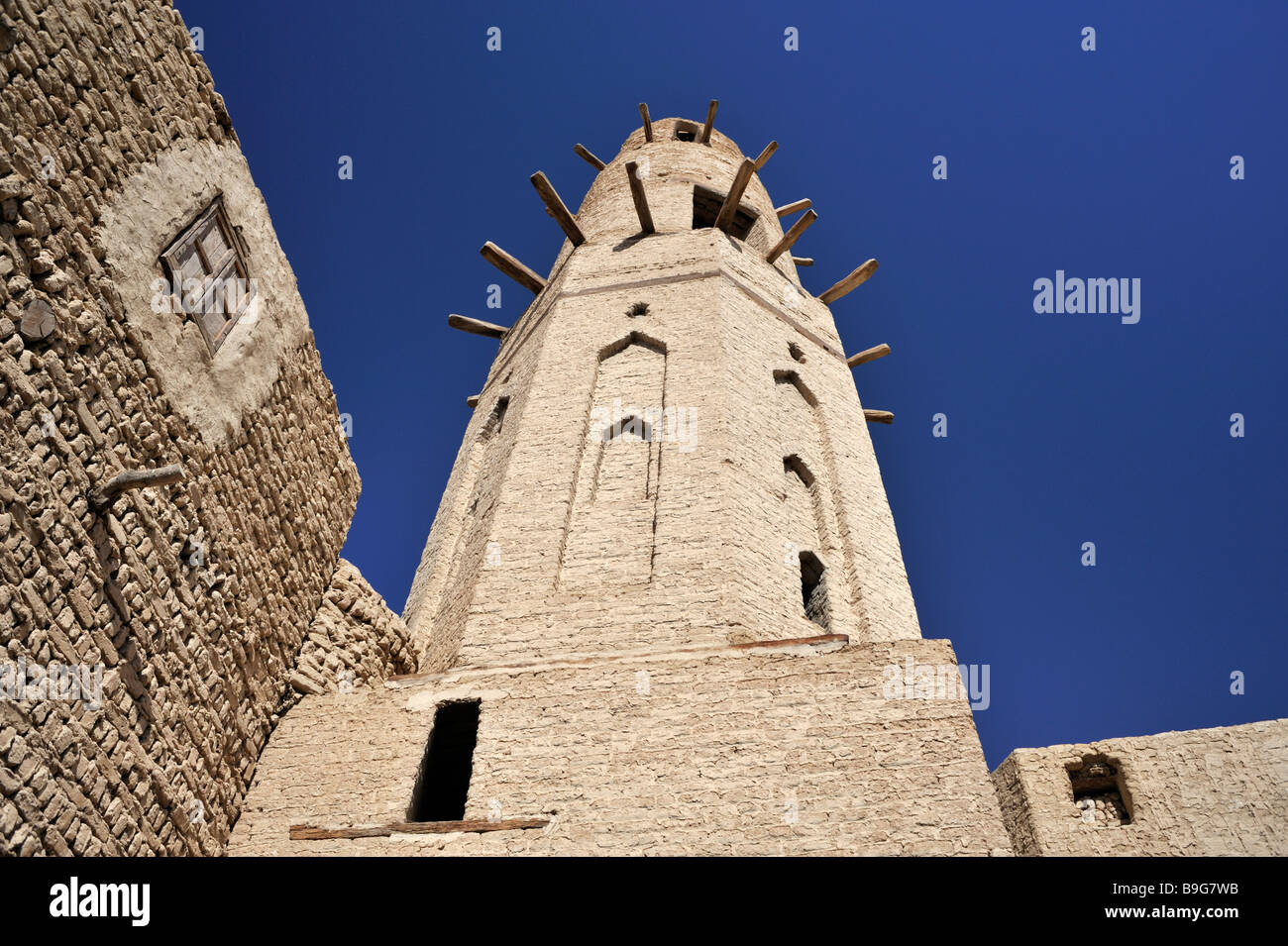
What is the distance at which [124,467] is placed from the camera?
577cm

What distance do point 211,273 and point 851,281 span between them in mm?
11441

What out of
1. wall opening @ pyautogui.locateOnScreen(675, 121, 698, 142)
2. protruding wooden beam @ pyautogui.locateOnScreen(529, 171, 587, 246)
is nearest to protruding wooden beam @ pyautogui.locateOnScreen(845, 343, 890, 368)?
protruding wooden beam @ pyautogui.locateOnScreen(529, 171, 587, 246)

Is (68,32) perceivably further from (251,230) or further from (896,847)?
(896,847)

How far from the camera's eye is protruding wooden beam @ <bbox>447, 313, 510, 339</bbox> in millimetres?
16000

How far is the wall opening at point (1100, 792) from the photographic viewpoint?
9.80 meters

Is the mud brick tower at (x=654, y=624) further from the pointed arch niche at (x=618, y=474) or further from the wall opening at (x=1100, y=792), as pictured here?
the wall opening at (x=1100, y=792)

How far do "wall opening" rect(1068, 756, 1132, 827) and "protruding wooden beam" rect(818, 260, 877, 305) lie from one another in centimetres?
841

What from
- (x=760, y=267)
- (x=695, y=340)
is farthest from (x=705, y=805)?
(x=760, y=267)

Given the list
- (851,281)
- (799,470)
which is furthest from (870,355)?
(799,470)

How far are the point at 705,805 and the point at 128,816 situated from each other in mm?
3319

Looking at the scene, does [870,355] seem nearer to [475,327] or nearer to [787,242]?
[787,242]

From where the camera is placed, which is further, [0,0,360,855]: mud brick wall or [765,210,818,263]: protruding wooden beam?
[765,210,818,263]: protruding wooden beam

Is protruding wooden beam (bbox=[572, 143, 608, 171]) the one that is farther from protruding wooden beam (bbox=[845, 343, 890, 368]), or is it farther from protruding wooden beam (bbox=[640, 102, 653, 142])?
protruding wooden beam (bbox=[845, 343, 890, 368])

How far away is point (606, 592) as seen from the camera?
→ 29.6 ft
